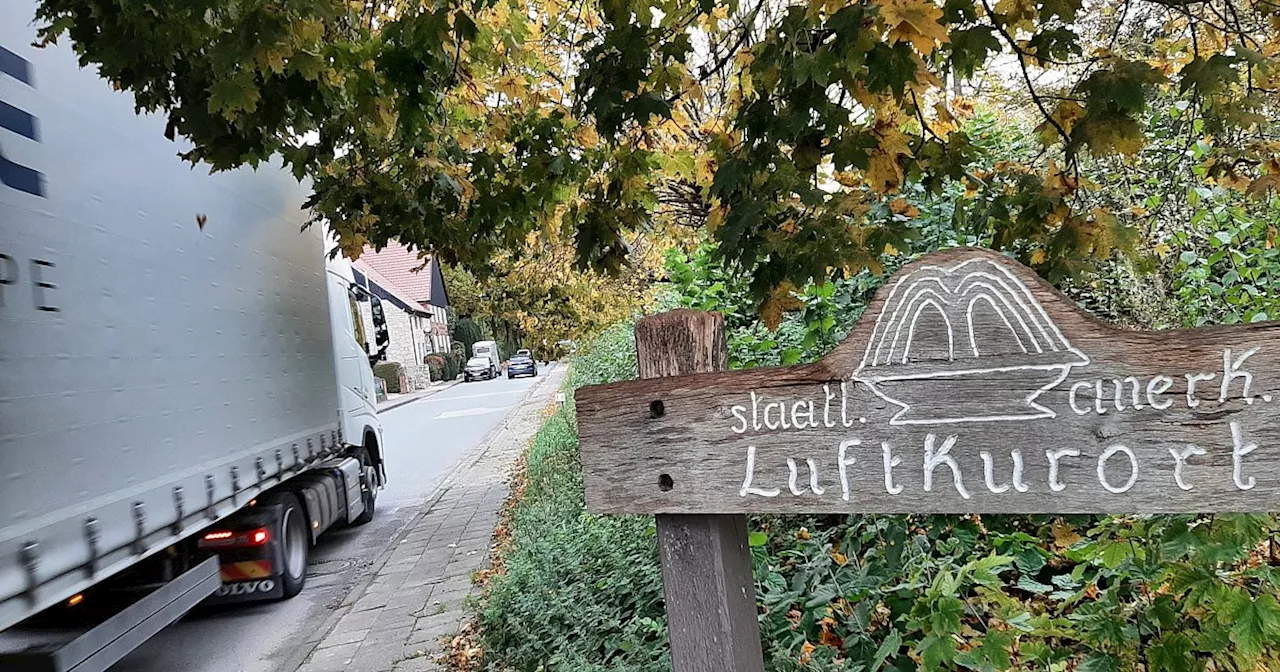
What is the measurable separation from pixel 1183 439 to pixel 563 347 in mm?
26710

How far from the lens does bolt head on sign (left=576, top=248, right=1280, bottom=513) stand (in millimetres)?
1310

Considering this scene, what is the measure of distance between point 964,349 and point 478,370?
41981 millimetres

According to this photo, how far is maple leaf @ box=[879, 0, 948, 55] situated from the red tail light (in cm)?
580

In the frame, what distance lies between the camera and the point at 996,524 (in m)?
2.78

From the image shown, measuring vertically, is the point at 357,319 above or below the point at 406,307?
below

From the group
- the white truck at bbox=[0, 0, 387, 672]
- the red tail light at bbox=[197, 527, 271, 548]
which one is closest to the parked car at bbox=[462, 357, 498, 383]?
the white truck at bbox=[0, 0, 387, 672]

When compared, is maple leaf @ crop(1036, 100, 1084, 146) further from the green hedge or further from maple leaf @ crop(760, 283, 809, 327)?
the green hedge

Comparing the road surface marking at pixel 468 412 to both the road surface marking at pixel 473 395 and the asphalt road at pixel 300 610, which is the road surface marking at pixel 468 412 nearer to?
the road surface marking at pixel 473 395

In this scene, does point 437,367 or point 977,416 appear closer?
point 977,416

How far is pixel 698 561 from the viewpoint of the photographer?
5.89 feet

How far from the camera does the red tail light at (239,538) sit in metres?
6.08

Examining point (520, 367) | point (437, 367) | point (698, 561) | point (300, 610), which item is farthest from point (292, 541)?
point (437, 367)

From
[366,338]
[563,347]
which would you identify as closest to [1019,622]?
[366,338]

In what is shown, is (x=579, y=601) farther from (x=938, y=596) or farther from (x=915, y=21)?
(x=915, y=21)
